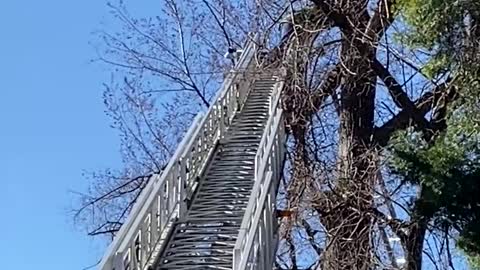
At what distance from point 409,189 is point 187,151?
217 cm

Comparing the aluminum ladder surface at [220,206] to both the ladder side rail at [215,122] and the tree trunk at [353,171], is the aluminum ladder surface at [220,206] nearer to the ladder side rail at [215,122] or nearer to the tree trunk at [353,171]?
the ladder side rail at [215,122]

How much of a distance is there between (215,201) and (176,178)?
0.61 m

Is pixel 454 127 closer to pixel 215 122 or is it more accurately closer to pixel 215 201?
pixel 215 201

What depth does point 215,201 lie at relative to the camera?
802cm

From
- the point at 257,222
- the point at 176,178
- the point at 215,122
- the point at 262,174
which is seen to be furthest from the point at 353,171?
the point at 257,222

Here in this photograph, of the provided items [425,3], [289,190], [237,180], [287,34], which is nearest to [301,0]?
[287,34]

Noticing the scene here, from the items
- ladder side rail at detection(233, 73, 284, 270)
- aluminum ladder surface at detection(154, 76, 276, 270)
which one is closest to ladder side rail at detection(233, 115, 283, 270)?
ladder side rail at detection(233, 73, 284, 270)

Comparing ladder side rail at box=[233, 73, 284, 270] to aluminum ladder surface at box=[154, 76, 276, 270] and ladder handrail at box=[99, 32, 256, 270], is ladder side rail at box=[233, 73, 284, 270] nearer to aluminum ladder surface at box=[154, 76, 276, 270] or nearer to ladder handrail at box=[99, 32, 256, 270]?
aluminum ladder surface at box=[154, 76, 276, 270]

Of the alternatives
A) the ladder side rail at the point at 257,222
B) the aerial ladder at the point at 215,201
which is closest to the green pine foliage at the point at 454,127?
the ladder side rail at the point at 257,222

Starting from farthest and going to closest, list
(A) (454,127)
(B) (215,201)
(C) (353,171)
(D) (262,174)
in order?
(C) (353,171) < (B) (215,201) < (D) (262,174) < (A) (454,127)

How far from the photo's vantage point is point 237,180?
339 inches

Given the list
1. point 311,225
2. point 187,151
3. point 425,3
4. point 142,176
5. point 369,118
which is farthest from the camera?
point 142,176

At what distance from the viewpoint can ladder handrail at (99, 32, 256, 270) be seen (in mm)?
5719

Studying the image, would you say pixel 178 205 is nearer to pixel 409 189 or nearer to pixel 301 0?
pixel 409 189
